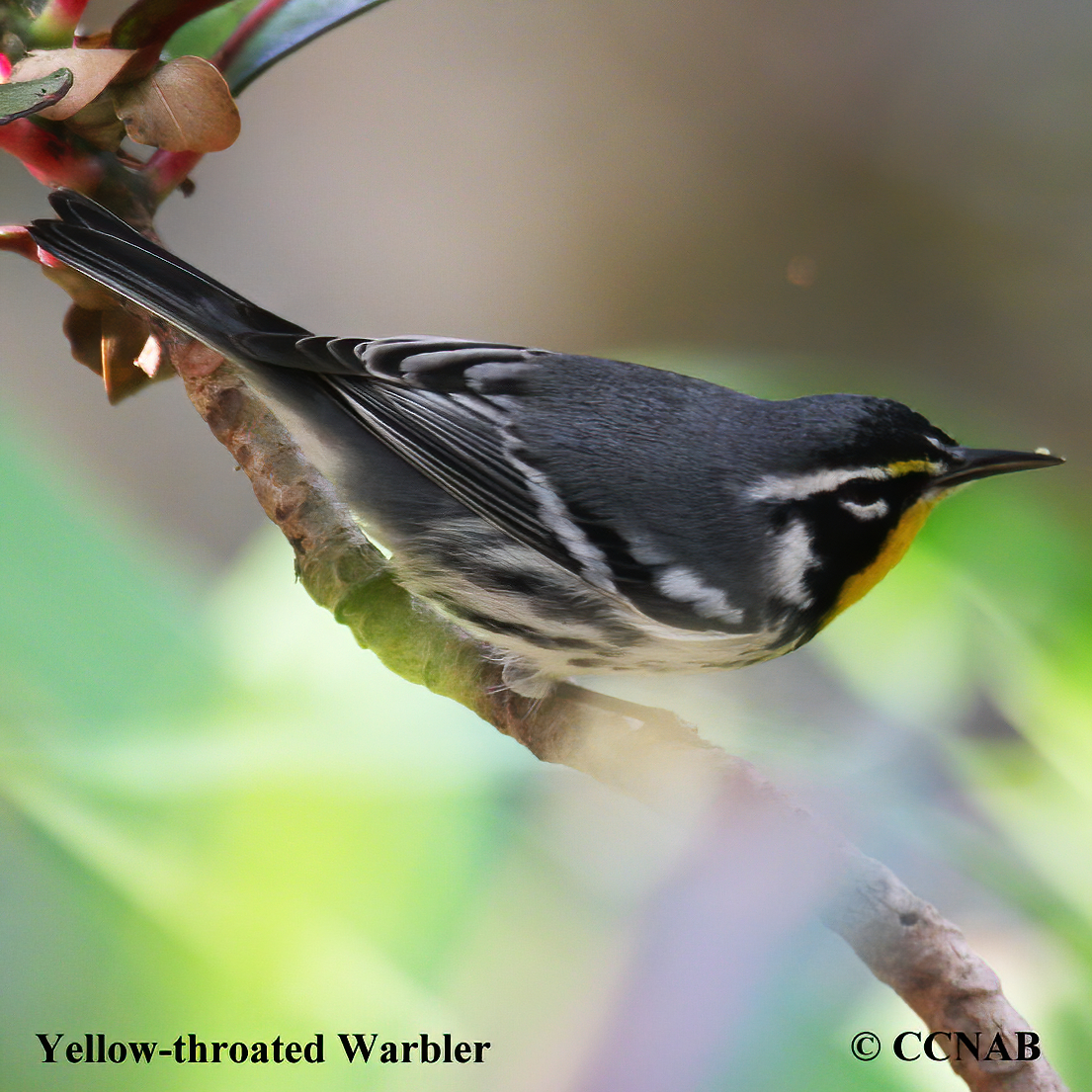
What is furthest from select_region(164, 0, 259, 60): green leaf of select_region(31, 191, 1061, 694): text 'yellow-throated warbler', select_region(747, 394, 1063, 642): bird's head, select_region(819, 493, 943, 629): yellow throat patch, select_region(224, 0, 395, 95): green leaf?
select_region(819, 493, 943, 629): yellow throat patch

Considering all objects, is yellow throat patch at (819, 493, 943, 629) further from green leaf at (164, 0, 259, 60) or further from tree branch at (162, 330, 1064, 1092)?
green leaf at (164, 0, 259, 60)

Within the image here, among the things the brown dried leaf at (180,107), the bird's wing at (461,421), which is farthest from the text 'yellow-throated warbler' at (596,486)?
the brown dried leaf at (180,107)

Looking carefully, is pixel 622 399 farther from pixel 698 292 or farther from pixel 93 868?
pixel 698 292

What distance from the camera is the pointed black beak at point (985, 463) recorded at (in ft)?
1.99

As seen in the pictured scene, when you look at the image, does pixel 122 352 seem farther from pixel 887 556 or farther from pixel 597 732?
pixel 887 556

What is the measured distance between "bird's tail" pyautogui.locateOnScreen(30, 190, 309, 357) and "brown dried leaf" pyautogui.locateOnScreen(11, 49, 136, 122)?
0.08m

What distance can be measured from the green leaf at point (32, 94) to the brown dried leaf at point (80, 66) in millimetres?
20

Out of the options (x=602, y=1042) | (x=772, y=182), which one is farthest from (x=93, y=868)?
→ (x=772, y=182)

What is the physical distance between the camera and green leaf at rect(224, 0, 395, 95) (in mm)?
593

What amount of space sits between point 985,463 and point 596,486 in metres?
0.25

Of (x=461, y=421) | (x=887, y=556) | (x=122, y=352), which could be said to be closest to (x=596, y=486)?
(x=461, y=421)

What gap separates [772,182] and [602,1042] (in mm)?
1078

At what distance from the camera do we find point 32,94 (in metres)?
0.46

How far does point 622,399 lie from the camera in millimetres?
713
